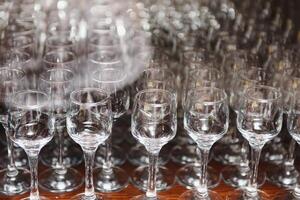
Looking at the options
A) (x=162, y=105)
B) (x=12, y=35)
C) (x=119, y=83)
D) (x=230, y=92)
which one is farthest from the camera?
(x=12, y=35)

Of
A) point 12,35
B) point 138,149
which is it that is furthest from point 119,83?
point 12,35

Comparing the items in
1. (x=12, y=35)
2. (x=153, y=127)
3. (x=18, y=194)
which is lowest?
(x=18, y=194)

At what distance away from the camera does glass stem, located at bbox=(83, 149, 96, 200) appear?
1151 millimetres

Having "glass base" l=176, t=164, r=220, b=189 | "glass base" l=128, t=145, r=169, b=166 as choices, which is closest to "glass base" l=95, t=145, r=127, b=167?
"glass base" l=128, t=145, r=169, b=166

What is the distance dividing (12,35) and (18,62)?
0.56 feet

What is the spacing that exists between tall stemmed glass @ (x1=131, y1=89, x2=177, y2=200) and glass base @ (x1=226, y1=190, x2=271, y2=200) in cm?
20

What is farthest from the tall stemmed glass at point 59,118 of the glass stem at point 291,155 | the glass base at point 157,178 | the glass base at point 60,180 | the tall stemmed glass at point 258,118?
the glass stem at point 291,155

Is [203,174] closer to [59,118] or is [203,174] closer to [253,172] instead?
[253,172]

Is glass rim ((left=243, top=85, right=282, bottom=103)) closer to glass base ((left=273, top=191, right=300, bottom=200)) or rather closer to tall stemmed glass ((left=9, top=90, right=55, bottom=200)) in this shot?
glass base ((left=273, top=191, right=300, bottom=200))

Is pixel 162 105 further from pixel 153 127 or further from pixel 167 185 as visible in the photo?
pixel 167 185

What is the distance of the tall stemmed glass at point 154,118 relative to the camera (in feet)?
3.64

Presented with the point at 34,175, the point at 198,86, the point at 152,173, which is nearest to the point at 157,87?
the point at 198,86

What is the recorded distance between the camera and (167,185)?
127 centimetres

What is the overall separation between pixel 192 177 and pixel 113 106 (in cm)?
22
